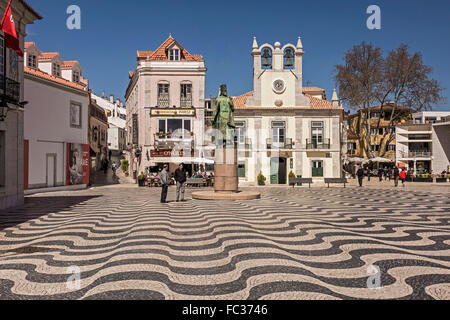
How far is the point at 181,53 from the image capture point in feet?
113

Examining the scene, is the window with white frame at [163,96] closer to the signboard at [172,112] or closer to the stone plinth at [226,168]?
the signboard at [172,112]

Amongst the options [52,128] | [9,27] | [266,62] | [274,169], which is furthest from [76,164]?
[266,62]

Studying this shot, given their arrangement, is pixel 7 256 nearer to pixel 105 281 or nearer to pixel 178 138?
pixel 105 281

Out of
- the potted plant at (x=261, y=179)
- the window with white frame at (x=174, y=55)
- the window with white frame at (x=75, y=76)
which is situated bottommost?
the potted plant at (x=261, y=179)

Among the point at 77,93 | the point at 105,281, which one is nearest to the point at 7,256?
the point at 105,281

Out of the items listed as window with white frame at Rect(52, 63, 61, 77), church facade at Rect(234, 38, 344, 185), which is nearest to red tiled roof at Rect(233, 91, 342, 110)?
church facade at Rect(234, 38, 344, 185)

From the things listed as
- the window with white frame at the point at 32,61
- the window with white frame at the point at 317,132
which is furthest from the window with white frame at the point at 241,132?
the window with white frame at the point at 32,61

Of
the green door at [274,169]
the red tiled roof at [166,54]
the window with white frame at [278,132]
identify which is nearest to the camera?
the green door at [274,169]

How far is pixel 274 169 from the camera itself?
33094mm

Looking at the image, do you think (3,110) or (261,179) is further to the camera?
(261,179)

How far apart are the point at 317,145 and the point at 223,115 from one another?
19.6 m

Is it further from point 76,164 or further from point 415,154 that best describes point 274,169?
point 415,154

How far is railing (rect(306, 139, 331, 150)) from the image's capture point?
3312 centimetres

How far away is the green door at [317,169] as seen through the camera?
1310 inches
